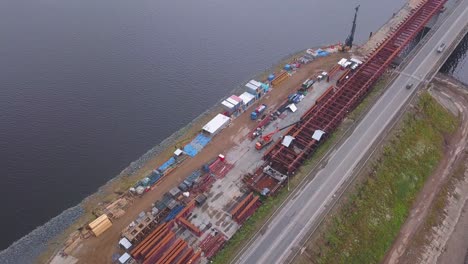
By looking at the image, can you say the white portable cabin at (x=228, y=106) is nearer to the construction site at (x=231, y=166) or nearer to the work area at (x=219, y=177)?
the construction site at (x=231, y=166)

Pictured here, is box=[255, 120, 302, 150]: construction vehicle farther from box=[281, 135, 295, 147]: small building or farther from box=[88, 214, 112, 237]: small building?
box=[88, 214, 112, 237]: small building

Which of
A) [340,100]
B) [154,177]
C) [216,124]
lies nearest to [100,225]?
[154,177]

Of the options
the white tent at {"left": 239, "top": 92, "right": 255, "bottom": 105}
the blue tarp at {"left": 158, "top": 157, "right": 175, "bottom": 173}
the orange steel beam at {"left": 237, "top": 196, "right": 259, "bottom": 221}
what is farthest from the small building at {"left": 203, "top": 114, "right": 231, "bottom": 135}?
the orange steel beam at {"left": 237, "top": 196, "right": 259, "bottom": 221}

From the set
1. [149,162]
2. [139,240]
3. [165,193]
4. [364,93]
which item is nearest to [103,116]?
[149,162]

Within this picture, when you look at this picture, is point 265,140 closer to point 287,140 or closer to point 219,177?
point 287,140

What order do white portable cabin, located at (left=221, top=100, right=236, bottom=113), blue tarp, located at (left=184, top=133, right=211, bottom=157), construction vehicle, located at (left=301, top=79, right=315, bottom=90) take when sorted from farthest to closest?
1. construction vehicle, located at (left=301, top=79, right=315, bottom=90)
2. white portable cabin, located at (left=221, top=100, right=236, bottom=113)
3. blue tarp, located at (left=184, top=133, right=211, bottom=157)
